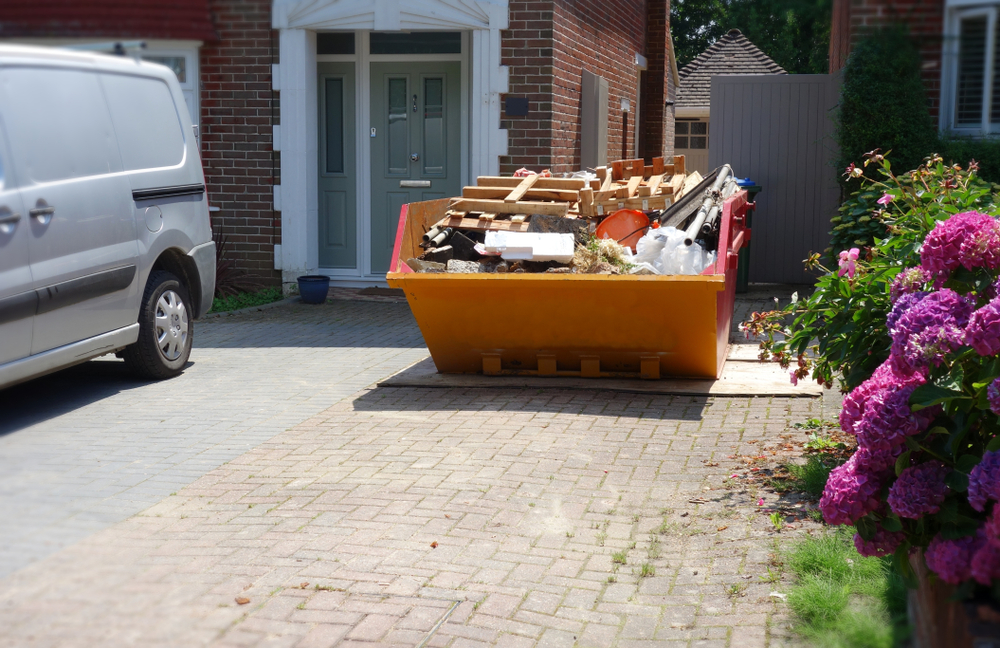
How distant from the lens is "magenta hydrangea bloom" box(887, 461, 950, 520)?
2.81m

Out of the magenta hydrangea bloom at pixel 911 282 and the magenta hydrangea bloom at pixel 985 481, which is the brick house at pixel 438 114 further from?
the magenta hydrangea bloom at pixel 985 481

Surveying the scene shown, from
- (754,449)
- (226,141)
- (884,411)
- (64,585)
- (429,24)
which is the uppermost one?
(429,24)

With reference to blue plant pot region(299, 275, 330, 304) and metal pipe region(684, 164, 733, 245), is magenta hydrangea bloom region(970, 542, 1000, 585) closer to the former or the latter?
metal pipe region(684, 164, 733, 245)

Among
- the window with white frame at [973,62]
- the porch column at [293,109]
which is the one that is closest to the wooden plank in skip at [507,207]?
the porch column at [293,109]

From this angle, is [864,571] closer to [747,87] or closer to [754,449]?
[754,449]

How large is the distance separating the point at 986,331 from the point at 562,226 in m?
5.03

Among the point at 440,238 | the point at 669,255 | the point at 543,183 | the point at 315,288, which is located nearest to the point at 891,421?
the point at 669,255

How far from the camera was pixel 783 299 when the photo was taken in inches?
472

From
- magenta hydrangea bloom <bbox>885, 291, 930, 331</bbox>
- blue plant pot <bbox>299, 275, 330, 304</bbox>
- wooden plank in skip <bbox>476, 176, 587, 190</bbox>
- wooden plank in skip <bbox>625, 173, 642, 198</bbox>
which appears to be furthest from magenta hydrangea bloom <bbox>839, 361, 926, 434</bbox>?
blue plant pot <bbox>299, 275, 330, 304</bbox>

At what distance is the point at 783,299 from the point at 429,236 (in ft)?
20.0

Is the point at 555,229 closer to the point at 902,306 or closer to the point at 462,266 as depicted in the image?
the point at 462,266

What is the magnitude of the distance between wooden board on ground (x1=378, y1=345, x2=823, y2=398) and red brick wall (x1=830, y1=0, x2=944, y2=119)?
612 cm

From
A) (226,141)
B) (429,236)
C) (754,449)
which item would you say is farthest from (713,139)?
(226,141)

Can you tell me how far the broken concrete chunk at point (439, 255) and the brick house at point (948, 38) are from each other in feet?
21.5
